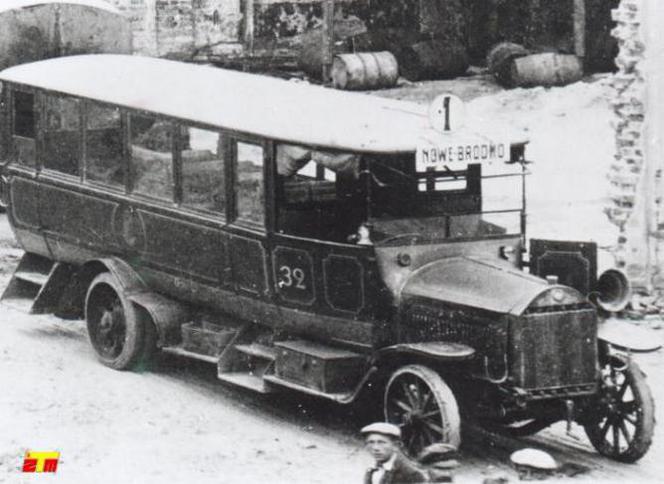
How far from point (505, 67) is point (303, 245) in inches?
676

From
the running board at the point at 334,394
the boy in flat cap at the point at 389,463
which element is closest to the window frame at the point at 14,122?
the running board at the point at 334,394

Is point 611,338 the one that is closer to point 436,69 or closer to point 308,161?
point 308,161

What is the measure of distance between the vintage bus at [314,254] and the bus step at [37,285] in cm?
2

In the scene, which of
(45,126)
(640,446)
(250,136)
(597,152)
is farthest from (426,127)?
(597,152)

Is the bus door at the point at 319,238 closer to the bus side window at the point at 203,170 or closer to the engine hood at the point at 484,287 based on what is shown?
the engine hood at the point at 484,287

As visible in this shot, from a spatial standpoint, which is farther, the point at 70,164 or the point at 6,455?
the point at 70,164

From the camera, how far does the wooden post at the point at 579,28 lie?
27609mm

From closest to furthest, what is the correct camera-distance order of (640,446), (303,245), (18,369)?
(640,446), (303,245), (18,369)

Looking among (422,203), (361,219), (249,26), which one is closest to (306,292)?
(361,219)

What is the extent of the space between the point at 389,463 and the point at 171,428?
11.8 feet

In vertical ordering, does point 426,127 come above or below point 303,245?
above

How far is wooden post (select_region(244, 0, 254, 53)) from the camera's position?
29.6 meters

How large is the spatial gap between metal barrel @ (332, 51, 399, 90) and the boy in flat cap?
20305 mm

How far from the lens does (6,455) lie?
991 centimetres
